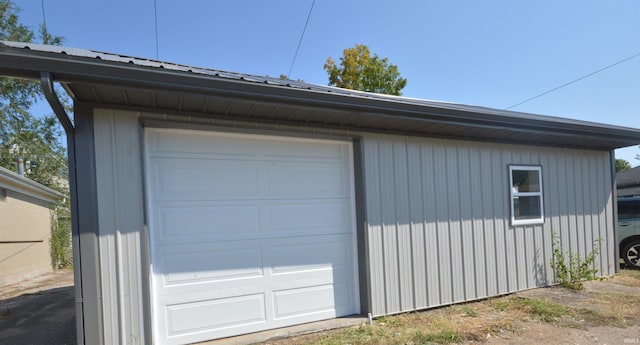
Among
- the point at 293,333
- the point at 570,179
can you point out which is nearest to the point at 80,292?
the point at 293,333

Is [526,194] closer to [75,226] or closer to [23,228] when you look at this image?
[75,226]

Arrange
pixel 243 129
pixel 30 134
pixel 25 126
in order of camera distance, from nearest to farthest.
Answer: pixel 243 129 < pixel 25 126 < pixel 30 134

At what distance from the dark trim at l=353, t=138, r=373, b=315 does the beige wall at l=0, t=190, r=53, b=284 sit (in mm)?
8741

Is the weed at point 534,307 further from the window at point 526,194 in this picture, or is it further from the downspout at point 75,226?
the downspout at point 75,226

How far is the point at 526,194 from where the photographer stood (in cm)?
588

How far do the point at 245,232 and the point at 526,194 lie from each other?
15.4ft

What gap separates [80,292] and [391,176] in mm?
3559

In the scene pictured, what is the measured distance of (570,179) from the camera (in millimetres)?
6359

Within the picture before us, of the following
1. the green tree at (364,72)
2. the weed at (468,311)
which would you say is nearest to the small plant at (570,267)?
the weed at (468,311)

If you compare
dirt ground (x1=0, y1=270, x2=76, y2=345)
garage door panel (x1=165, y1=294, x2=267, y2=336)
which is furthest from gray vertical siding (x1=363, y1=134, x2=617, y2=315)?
dirt ground (x1=0, y1=270, x2=76, y2=345)

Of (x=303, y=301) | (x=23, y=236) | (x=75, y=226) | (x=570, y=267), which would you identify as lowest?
(x=570, y=267)

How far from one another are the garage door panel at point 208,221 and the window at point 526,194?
4.20 metres

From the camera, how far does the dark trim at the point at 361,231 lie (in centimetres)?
437

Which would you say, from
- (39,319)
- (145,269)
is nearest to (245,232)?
(145,269)
